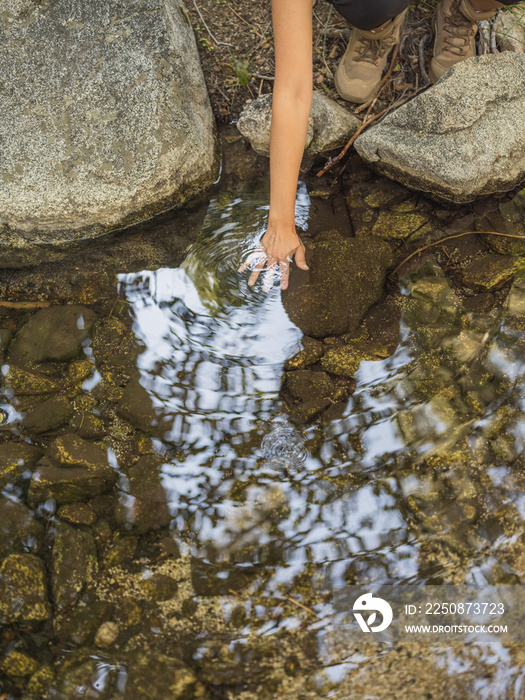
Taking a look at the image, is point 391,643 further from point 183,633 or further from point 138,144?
point 138,144

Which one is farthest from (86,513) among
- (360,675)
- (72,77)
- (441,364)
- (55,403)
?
(72,77)

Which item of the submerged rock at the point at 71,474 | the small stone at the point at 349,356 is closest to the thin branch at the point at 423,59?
the small stone at the point at 349,356

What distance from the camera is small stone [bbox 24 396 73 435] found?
207 centimetres

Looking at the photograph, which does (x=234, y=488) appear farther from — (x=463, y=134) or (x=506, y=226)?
(x=463, y=134)

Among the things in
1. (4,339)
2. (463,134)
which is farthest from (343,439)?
(463,134)

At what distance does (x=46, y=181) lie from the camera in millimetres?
2482

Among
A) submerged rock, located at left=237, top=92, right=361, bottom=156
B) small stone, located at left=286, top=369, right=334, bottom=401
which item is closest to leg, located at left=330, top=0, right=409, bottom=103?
submerged rock, located at left=237, top=92, right=361, bottom=156

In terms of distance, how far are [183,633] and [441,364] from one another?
1546 mm

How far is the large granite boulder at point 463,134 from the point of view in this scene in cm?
258

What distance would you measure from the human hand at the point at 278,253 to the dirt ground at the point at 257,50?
1.26m

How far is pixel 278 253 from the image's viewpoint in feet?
7.75

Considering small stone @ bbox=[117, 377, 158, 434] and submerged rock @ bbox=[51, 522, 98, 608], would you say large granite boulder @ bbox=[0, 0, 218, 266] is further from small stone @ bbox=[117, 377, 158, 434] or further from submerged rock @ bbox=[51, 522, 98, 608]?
submerged rock @ bbox=[51, 522, 98, 608]

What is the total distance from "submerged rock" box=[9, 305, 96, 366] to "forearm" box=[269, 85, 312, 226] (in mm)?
1140

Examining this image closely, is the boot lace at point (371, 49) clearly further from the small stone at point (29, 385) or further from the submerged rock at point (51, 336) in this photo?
the small stone at point (29, 385)
